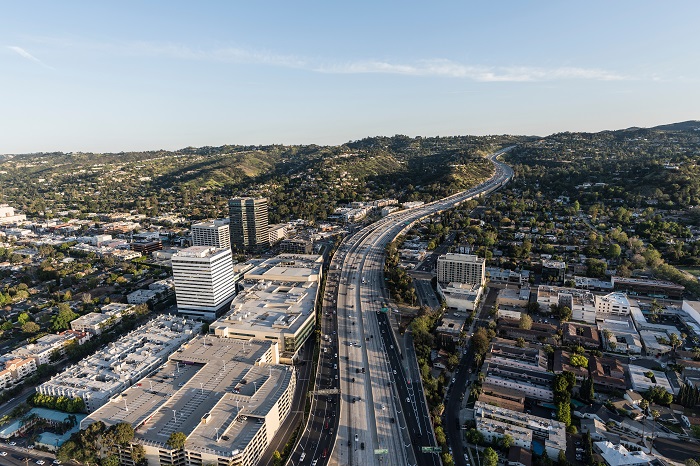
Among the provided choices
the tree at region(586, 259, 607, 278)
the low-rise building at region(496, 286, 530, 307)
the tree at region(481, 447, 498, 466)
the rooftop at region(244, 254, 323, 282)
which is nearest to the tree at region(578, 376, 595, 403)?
the tree at region(481, 447, 498, 466)

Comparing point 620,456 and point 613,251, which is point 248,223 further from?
point 620,456

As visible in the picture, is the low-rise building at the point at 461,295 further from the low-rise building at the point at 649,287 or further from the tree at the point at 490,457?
the tree at the point at 490,457

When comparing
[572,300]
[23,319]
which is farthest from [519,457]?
[23,319]

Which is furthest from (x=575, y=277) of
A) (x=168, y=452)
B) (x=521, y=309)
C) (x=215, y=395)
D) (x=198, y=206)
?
(x=198, y=206)

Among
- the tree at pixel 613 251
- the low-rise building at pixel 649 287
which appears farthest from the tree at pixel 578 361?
the tree at pixel 613 251

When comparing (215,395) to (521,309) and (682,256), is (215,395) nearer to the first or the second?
(521,309)
